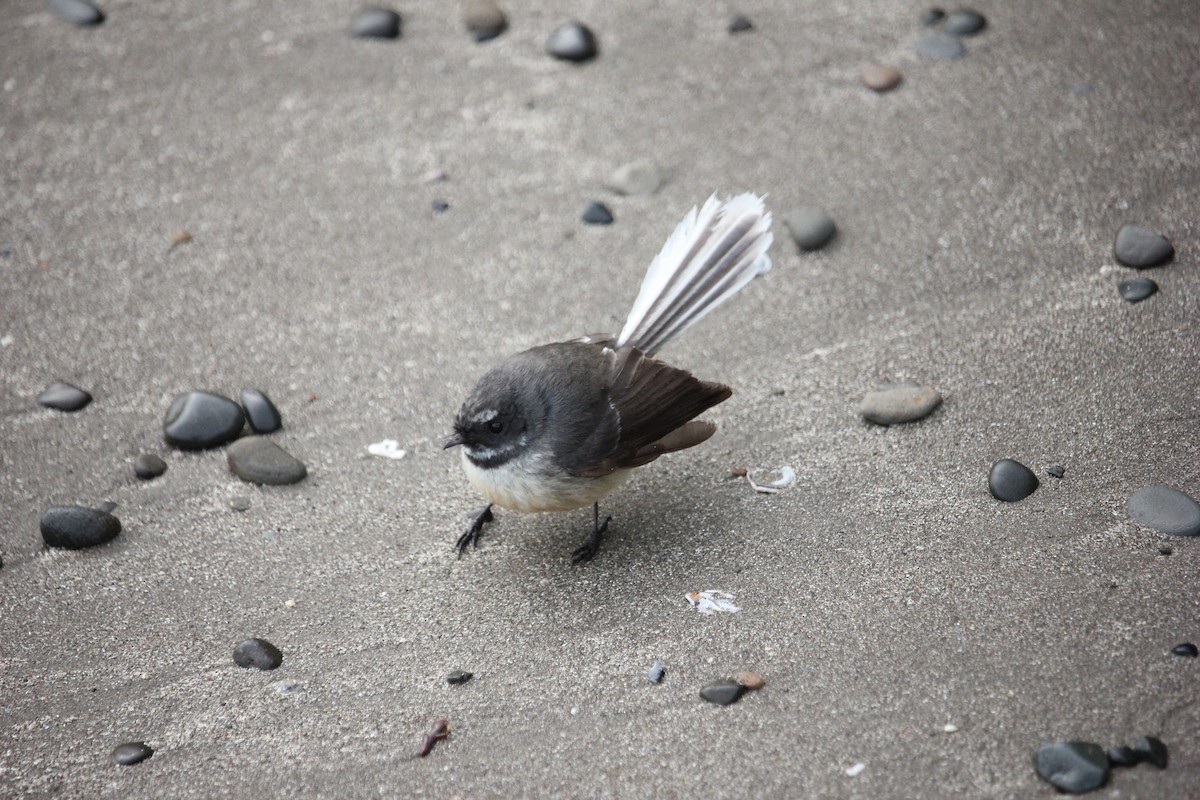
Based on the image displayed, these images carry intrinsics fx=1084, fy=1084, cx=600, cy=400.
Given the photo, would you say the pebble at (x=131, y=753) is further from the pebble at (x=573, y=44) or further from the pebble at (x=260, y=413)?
the pebble at (x=573, y=44)

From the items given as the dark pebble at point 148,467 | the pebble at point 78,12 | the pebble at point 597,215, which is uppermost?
the pebble at point 78,12

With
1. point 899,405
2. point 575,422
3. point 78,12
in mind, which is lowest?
point 899,405

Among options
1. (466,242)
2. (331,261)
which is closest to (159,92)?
(331,261)

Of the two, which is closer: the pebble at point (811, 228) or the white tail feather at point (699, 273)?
the white tail feather at point (699, 273)

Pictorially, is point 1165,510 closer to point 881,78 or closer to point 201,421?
point 881,78

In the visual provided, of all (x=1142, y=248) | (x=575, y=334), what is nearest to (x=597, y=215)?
(x=575, y=334)

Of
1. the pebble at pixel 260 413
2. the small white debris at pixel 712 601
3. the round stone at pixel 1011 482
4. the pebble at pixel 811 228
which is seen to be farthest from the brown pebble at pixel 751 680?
the pebble at pixel 811 228

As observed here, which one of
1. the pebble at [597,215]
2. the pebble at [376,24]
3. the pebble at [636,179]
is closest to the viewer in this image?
the pebble at [597,215]
